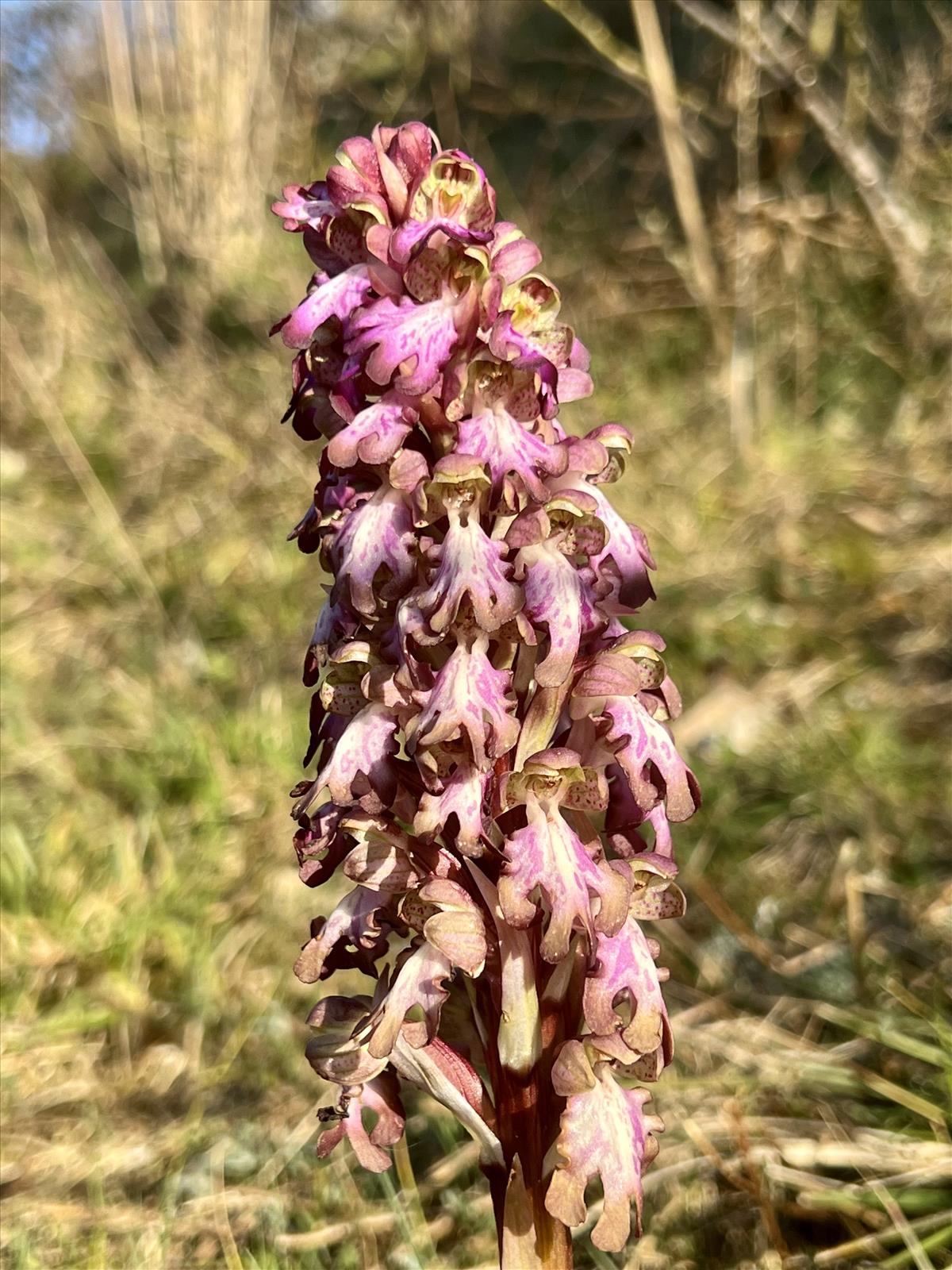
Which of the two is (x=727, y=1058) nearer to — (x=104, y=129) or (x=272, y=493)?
(x=272, y=493)

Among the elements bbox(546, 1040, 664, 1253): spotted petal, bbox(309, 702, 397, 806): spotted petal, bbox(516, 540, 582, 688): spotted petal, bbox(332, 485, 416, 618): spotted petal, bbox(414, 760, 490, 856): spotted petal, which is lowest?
bbox(546, 1040, 664, 1253): spotted petal

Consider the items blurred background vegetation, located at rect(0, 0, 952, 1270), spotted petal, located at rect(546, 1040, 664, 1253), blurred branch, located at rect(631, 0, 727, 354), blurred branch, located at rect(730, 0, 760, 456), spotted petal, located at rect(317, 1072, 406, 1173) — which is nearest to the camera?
spotted petal, located at rect(546, 1040, 664, 1253)

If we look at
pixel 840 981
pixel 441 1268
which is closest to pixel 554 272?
pixel 840 981

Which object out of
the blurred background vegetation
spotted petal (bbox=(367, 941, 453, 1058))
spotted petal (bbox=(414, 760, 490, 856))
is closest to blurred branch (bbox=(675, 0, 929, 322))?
the blurred background vegetation

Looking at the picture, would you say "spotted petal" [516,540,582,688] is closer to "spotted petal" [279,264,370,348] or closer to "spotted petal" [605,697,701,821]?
"spotted petal" [605,697,701,821]

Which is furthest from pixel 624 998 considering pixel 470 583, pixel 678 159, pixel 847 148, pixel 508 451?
pixel 678 159

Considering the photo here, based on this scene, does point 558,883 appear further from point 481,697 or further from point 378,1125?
point 378,1125
